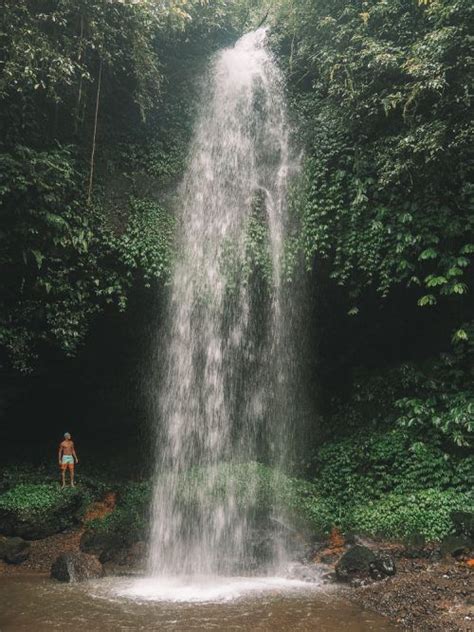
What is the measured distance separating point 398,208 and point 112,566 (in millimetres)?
7881

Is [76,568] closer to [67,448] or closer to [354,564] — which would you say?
[67,448]

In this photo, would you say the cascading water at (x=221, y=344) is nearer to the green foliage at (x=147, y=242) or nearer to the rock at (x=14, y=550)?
the green foliage at (x=147, y=242)

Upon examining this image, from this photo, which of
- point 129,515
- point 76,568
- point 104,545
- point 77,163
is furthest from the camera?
point 77,163

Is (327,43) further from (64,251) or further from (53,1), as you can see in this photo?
(64,251)

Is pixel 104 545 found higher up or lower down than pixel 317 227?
lower down

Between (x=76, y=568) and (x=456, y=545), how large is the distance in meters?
5.49

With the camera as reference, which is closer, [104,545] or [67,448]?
[104,545]

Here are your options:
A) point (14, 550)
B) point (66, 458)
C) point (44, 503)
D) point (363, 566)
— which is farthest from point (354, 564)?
point (66, 458)

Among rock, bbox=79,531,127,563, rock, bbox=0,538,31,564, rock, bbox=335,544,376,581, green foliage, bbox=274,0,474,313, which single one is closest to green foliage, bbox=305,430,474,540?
rock, bbox=335,544,376,581

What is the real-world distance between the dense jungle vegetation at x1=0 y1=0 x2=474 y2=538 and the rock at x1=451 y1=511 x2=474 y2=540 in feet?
0.71

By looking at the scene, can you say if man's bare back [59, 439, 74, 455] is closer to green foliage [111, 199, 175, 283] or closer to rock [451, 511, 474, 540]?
green foliage [111, 199, 175, 283]

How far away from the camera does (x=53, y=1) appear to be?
912 cm

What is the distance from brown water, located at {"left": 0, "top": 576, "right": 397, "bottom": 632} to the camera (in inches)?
197

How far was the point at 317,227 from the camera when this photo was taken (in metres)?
9.35
